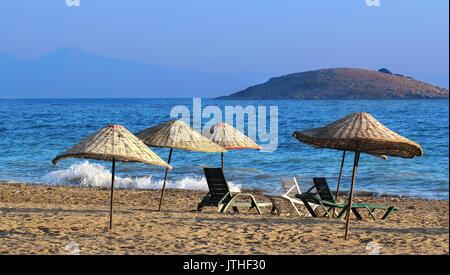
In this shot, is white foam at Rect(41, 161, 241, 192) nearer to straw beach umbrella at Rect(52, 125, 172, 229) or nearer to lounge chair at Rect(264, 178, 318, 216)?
lounge chair at Rect(264, 178, 318, 216)

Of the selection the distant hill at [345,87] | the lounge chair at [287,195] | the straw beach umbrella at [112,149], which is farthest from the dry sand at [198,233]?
the distant hill at [345,87]

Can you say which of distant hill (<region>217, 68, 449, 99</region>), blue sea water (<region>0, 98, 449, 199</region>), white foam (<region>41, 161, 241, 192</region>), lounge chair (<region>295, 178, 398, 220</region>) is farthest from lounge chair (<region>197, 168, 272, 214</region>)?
distant hill (<region>217, 68, 449, 99</region>)

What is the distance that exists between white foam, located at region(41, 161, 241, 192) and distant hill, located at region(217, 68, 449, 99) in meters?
96.4

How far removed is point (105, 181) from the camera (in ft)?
48.0

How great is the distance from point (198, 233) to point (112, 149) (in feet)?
5.27

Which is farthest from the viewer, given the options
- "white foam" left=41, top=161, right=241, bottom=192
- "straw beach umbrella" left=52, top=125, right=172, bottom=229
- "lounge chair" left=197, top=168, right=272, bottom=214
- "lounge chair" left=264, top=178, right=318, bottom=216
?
"white foam" left=41, top=161, right=241, bottom=192

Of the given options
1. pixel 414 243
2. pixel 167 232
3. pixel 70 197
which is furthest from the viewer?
pixel 70 197

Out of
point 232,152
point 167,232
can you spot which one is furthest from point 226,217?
point 232,152

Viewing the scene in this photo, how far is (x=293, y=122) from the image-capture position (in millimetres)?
45719

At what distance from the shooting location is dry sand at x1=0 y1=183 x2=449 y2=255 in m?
6.04

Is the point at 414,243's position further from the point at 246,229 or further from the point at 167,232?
Result: the point at 167,232

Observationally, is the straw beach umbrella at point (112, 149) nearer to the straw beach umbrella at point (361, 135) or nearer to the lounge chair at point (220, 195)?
the lounge chair at point (220, 195)

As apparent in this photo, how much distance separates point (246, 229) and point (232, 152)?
14.9 meters
